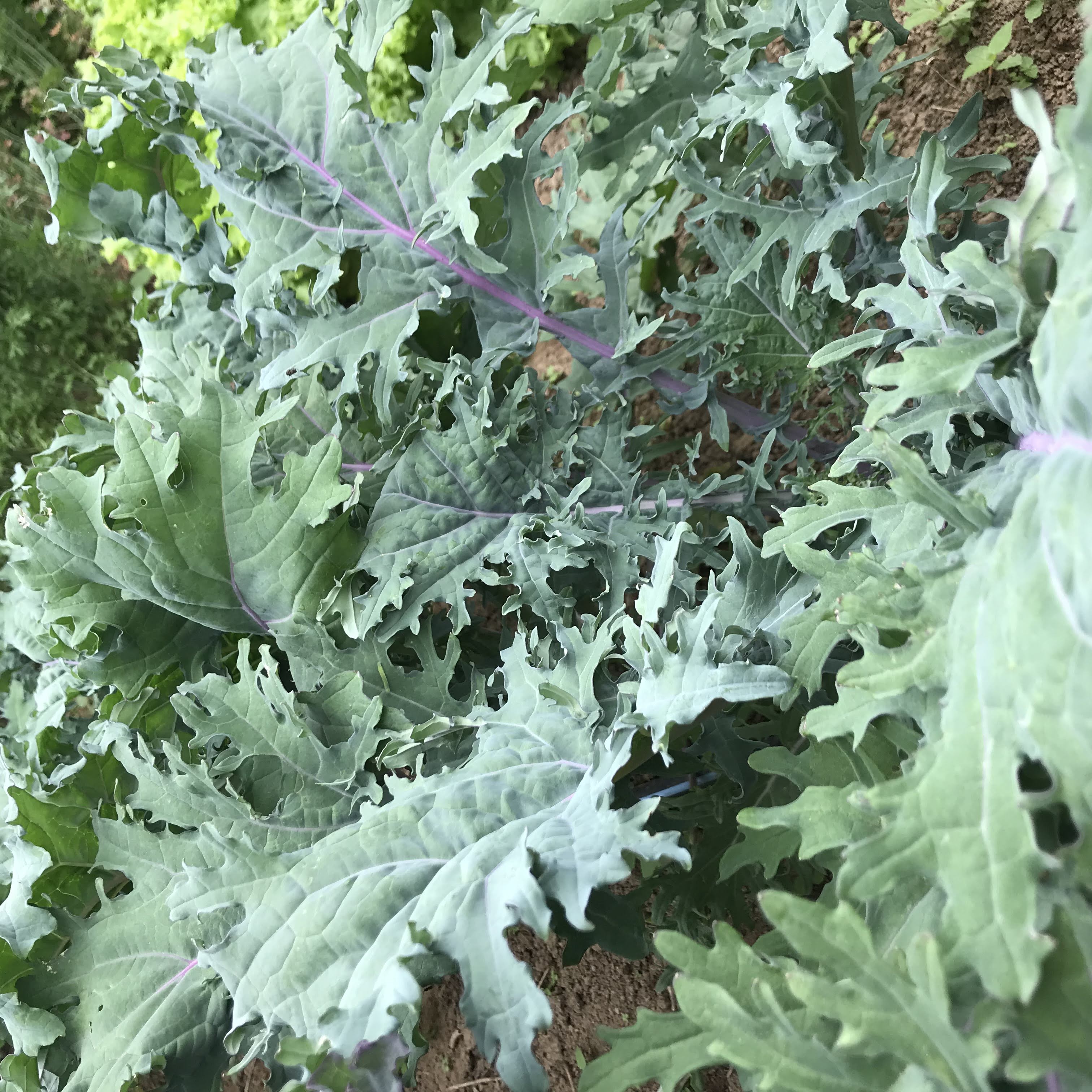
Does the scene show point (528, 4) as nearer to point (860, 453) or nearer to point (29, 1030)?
point (860, 453)

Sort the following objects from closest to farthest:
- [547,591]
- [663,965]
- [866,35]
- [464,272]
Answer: [547,591] → [464,272] → [663,965] → [866,35]

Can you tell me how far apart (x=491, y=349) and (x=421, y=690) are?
0.51 m

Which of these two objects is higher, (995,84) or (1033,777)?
(995,84)

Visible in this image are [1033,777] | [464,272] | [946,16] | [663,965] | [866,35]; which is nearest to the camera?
[1033,777]

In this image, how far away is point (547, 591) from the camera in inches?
46.9

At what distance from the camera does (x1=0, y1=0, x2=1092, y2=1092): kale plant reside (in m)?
0.65

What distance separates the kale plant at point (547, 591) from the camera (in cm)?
65

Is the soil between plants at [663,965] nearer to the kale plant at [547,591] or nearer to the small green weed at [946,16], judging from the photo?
the small green weed at [946,16]

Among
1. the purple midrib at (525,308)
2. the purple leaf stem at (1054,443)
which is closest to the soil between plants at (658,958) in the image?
the purple midrib at (525,308)

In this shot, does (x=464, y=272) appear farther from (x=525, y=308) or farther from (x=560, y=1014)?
(x=560, y=1014)

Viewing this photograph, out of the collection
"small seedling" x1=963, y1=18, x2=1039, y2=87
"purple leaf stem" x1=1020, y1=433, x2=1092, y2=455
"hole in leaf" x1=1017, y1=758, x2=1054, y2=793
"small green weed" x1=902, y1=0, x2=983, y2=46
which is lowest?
"hole in leaf" x1=1017, y1=758, x2=1054, y2=793

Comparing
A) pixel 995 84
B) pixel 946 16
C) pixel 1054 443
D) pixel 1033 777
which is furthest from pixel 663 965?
pixel 946 16

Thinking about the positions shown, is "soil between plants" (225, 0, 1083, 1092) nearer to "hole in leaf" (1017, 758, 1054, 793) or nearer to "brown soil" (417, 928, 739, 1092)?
"brown soil" (417, 928, 739, 1092)

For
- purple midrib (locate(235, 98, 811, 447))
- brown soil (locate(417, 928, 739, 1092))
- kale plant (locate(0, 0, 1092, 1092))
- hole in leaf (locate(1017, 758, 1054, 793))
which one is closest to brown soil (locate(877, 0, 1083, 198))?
kale plant (locate(0, 0, 1092, 1092))
